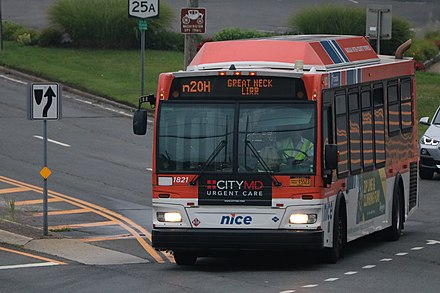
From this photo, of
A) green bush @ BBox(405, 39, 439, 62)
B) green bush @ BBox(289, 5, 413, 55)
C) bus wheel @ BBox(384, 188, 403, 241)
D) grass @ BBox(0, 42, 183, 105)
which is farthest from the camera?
green bush @ BBox(405, 39, 439, 62)

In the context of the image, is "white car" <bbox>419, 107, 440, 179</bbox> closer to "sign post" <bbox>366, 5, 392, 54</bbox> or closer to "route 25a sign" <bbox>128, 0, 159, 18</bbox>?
"sign post" <bbox>366, 5, 392, 54</bbox>

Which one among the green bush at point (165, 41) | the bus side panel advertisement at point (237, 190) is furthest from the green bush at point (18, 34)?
the bus side panel advertisement at point (237, 190)

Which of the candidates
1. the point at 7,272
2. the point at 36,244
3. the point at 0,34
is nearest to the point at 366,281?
the point at 7,272

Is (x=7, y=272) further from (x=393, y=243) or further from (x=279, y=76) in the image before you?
(x=393, y=243)

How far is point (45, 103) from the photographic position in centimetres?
2083

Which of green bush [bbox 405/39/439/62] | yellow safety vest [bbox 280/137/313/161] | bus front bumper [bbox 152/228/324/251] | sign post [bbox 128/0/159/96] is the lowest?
bus front bumper [bbox 152/228/324/251]

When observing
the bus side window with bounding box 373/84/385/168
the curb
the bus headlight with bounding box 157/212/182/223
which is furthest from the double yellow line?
the bus side window with bounding box 373/84/385/168

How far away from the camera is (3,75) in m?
37.8

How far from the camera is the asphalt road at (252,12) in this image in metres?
47.3

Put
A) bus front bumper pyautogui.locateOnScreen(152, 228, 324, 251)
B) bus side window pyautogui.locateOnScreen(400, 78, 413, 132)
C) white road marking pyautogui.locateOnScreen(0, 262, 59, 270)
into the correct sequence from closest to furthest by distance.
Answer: bus front bumper pyautogui.locateOnScreen(152, 228, 324, 251)
white road marking pyautogui.locateOnScreen(0, 262, 59, 270)
bus side window pyautogui.locateOnScreen(400, 78, 413, 132)

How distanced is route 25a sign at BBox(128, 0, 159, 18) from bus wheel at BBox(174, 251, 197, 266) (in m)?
16.8

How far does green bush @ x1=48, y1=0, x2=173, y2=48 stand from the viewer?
137ft

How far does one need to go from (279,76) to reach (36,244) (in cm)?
507

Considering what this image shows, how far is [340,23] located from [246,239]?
1087 inches
